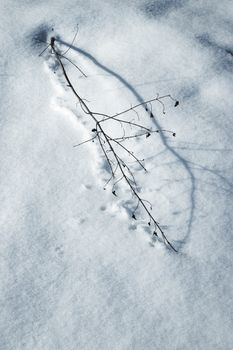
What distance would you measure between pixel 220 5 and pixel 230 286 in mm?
2097

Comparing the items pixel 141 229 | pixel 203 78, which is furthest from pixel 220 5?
pixel 141 229

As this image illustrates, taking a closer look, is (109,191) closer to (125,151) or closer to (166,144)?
(125,151)

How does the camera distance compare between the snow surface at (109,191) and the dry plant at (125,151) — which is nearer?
the snow surface at (109,191)

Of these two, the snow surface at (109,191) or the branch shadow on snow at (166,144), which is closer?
the snow surface at (109,191)

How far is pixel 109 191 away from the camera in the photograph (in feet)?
7.00

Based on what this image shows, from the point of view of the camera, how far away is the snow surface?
5.86 feet

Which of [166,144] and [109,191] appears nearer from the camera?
[109,191]

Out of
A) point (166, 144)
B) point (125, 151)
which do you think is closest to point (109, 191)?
point (125, 151)

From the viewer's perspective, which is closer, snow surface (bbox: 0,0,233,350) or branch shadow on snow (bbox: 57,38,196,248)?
snow surface (bbox: 0,0,233,350)

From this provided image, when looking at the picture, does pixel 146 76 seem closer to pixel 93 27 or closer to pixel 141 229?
pixel 93 27

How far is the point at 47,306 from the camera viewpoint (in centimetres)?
180

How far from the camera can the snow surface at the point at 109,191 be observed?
5.86 feet

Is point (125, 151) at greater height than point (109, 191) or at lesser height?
→ greater

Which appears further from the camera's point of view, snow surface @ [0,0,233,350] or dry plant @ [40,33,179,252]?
dry plant @ [40,33,179,252]
